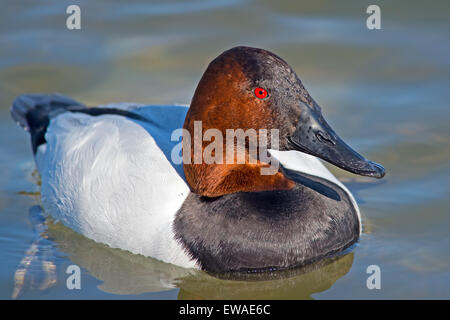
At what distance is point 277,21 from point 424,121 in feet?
7.20

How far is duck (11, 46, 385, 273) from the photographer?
14.2 ft

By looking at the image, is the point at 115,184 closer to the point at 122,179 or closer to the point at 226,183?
the point at 122,179

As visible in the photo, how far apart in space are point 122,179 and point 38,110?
1543 millimetres

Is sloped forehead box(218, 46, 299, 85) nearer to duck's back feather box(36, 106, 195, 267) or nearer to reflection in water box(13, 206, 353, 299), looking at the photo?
duck's back feather box(36, 106, 195, 267)

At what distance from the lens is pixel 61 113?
18.9 feet

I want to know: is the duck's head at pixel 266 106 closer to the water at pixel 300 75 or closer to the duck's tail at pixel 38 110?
the water at pixel 300 75

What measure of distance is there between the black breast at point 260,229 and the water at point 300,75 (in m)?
0.14

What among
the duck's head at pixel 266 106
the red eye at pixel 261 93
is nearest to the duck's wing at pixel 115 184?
the duck's head at pixel 266 106

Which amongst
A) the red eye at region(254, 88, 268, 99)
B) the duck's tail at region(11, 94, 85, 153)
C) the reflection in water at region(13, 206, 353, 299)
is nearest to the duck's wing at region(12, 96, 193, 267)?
the reflection in water at region(13, 206, 353, 299)

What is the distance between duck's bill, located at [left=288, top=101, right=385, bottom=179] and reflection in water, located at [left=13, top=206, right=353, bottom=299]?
0.70 metres

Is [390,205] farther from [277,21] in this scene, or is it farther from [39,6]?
[39,6]

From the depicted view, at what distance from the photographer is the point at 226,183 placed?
4617mm

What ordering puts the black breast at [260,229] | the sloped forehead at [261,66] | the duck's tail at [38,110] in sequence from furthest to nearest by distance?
1. the duck's tail at [38,110]
2. the black breast at [260,229]
3. the sloped forehead at [261,66]

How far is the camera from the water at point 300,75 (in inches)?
183
